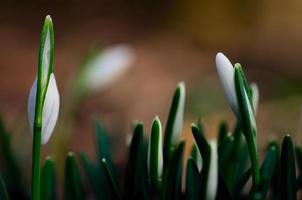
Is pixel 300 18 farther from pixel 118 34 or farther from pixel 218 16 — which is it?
pixel 118 34

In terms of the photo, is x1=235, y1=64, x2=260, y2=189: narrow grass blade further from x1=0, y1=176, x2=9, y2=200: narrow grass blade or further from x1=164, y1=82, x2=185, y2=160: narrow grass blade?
x1=0, y1=176, x2=9, y2=200: narrow grass blade

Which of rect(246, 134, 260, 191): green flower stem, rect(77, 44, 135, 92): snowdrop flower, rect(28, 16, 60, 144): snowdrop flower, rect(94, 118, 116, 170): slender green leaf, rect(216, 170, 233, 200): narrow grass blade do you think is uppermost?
rect(77, 44, 135, 92): snowdrop flower

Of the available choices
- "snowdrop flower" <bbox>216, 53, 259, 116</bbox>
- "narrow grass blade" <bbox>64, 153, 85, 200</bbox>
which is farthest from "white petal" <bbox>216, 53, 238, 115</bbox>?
"narrow grass blade" <bbox>64, 153, 85, 200</bbox>

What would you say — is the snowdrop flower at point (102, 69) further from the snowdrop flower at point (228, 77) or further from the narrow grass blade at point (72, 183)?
the snowdrop flower at point (228, 77)

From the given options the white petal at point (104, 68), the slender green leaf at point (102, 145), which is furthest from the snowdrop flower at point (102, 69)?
the slender green leaf at point (102, 145)

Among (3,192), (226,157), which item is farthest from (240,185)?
(3,192)

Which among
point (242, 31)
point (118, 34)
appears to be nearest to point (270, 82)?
point (242, 31)
